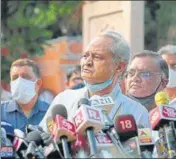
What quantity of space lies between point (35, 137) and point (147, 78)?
8.81ft

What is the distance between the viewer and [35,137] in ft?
19.5

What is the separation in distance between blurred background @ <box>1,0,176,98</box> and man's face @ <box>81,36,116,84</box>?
269 inches

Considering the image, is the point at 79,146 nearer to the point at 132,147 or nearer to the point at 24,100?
the point at 132,147

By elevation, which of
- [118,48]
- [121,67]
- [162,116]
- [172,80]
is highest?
[118,48]

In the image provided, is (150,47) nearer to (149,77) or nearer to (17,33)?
(17,33)

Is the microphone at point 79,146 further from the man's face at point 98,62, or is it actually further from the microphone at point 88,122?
the man's face at point 98,62

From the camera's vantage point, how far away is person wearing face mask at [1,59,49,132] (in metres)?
9.40

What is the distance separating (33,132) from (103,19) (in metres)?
12.0

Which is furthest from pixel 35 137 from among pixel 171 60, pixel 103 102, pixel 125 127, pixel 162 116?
pixel 171 60

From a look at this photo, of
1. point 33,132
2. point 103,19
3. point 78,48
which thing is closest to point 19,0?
point 103,19

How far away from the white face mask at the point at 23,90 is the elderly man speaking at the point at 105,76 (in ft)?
8.01

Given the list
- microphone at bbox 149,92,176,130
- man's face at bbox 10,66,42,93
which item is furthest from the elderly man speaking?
man's face at bbox 10,66,42,93

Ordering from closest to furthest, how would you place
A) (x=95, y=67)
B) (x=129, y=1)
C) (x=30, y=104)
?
(x=95, y=67)
(x=30, y=104)
(x=129, y=1)

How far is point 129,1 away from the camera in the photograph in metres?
17.4
